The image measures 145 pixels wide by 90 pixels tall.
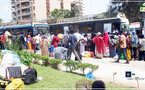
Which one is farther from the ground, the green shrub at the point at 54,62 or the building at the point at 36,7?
the building at the point at 36,7

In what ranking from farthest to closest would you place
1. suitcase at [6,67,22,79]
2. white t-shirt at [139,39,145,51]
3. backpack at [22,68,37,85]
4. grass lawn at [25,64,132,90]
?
white t-shirt at [139,39,145,51]
suitcase at [6,67,22,79]
backpack at [22,68,37,85]
grass lawn at [25,64,132,90]

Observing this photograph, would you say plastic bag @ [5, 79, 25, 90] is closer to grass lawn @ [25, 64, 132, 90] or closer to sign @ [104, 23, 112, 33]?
grass lawn @ [25, 64, 132, 90]

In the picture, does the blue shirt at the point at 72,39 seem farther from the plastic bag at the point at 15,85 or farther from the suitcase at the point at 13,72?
the plastic bag at the point at 15,85

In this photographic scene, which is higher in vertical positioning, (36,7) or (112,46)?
(36,7)

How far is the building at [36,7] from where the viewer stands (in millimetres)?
57000

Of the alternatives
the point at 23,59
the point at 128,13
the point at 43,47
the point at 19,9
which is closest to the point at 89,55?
the point at 43,47

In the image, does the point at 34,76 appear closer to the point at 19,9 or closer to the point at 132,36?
the point at 132,36

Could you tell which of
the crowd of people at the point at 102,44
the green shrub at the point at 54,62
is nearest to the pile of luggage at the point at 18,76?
the green shrub at the point at 54,62

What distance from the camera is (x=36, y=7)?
5722cm

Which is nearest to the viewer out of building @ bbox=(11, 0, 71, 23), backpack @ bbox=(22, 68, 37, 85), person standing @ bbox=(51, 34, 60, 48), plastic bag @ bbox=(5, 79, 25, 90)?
plastic bag @ bbox=(5, 79, 25, 90)

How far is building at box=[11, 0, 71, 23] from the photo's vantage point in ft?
187

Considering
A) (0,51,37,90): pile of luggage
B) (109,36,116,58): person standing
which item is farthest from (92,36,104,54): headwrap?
(0,51,37,90): pile of luggage

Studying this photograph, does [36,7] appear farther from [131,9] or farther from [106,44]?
[106,44]

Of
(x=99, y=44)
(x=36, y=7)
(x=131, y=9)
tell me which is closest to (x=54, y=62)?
(x=99, y=44)
